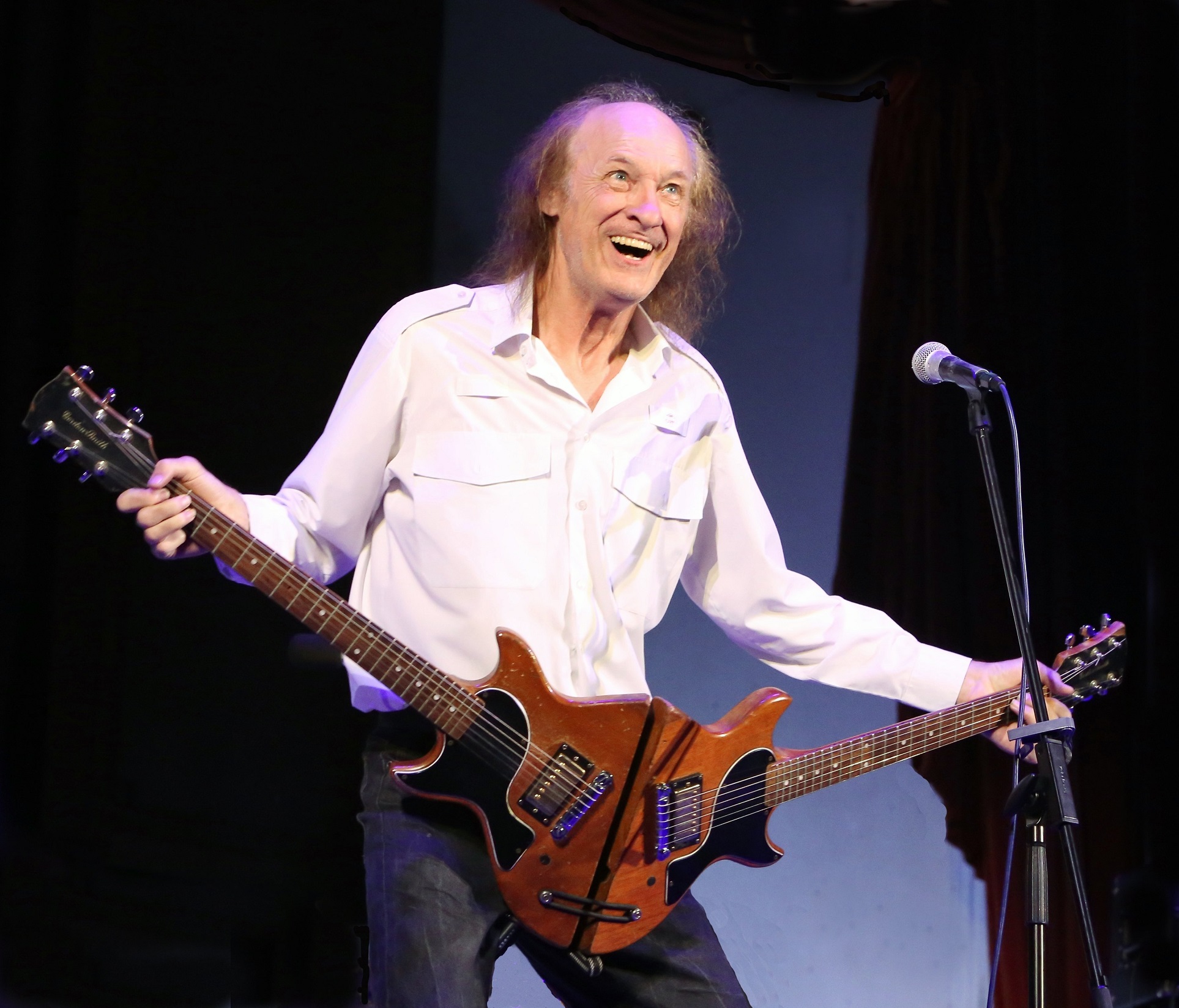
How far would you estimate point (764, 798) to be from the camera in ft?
7.94

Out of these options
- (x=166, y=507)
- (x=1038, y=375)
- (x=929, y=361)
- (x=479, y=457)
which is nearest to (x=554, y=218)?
(x=479, y=457)

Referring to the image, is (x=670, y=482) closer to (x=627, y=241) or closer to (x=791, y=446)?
(x=627, y=241)

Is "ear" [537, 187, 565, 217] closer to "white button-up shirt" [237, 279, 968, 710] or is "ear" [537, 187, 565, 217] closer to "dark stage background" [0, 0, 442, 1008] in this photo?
"white button-up shirt" [237, 279, 968, 710]

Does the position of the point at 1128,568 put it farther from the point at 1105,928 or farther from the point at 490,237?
the point at 490,237

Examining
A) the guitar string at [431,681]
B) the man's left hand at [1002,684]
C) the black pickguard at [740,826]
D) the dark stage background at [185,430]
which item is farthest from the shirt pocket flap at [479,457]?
the man's left hand at [1002,684]

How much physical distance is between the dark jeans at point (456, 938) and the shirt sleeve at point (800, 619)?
666 millimetres

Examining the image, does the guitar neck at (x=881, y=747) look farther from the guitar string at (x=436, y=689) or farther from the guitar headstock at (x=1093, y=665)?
the guitar string at (x=436, y=689)

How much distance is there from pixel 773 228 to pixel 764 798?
1892 millimetres

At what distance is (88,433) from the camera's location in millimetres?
1979

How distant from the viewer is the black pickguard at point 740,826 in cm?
233

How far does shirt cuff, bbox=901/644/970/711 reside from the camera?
2734 millimetres

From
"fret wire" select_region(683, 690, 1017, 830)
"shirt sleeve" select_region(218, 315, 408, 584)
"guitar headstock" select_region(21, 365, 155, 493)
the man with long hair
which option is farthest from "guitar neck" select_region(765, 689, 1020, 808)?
"guitar headstock" select_region(21, 365, 155, 493)

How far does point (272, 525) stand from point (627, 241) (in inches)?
39.4

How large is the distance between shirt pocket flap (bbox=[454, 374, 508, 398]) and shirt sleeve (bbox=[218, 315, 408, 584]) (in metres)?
0.12
